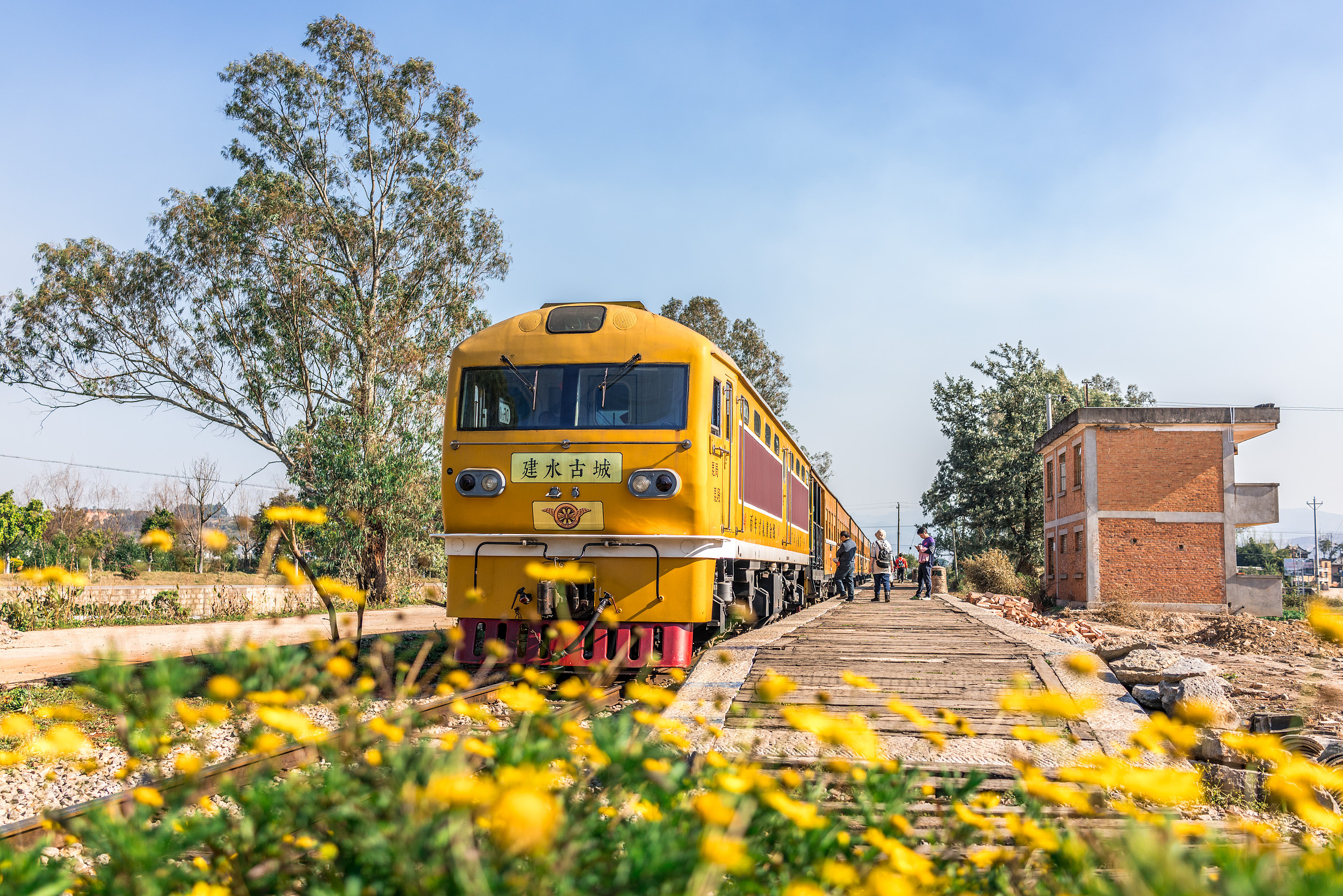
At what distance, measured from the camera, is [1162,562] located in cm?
2367

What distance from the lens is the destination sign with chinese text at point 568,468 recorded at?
7.38 meters

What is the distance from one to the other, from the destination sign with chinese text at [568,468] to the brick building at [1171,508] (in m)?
20.1

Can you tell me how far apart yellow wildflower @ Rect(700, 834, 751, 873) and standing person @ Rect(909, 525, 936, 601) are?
Answer: 18272 millimetres

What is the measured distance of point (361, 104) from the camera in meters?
24.7

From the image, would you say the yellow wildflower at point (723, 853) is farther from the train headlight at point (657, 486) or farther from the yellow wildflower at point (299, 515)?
the train headlight at point (657, 486)

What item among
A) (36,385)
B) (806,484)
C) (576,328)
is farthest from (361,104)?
(576,328)

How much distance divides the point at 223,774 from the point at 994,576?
27.9 m

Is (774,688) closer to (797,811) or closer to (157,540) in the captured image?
(797,811)

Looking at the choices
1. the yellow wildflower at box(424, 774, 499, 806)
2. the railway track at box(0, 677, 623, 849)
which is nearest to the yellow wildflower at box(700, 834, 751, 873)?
the yellow wildflower at box(424, 774, 499, 806)

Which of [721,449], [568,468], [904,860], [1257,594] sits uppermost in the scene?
[721,449]

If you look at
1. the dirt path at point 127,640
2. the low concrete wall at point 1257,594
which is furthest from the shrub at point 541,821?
the low concrete wall at point 1257,594

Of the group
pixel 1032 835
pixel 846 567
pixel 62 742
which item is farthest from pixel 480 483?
pixel 846 567

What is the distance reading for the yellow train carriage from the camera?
288 inches

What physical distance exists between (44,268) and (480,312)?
37.1 feet
